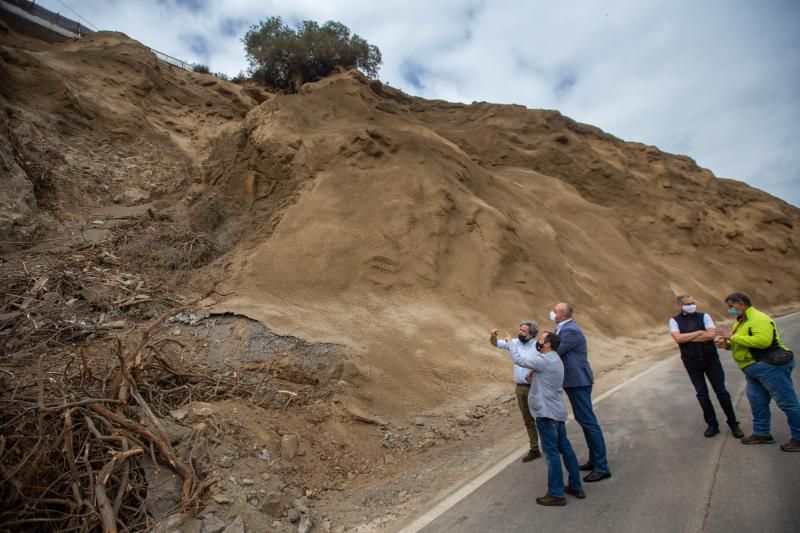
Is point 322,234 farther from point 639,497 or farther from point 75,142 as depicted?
point 75,142

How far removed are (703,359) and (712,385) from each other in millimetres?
310

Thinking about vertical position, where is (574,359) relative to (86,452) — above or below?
above

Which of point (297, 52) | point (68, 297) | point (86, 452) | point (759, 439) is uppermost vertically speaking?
point (297, 52)

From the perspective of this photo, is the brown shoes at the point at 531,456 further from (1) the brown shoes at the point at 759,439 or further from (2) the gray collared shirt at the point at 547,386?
(1) the brown shoes at the point at 759,439

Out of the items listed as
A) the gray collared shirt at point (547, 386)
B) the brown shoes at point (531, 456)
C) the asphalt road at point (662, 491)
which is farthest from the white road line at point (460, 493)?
the gray collared shirt at point (547, 386)

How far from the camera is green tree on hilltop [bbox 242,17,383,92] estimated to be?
73.8 ft

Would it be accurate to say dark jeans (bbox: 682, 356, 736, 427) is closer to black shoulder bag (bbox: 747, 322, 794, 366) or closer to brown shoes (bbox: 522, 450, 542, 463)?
black shoulder bag (bbox: 747, 322, 794, 366)

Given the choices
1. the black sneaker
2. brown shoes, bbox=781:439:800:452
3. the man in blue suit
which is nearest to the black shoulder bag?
brown shoes, bbox=781:439:800:452

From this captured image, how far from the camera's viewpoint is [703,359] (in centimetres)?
571

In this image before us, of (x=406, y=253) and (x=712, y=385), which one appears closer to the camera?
(x=712, y=385)

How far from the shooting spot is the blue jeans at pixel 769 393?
487 cm

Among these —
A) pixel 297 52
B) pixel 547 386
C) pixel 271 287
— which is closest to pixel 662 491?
pixel 547 386

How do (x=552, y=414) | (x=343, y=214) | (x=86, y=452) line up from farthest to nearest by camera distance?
1. (x=343, y=214)
2. (x=552, y=414)
3. (x=86, y=452)

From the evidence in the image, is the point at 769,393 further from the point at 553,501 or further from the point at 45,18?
the point at 45,18
